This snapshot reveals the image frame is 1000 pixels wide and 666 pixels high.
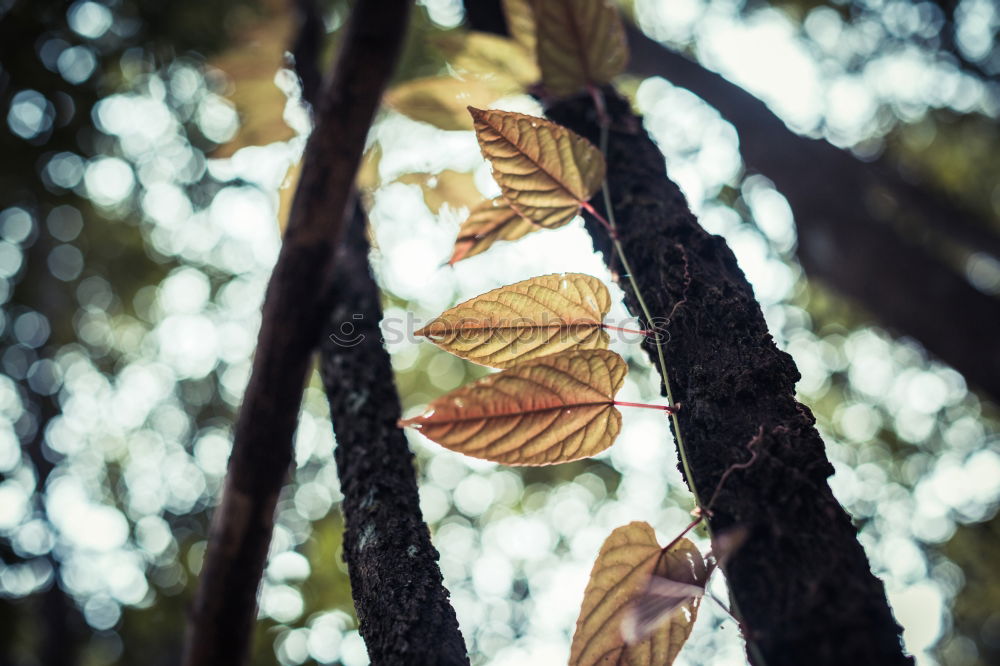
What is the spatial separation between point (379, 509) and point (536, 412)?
0.99 ft

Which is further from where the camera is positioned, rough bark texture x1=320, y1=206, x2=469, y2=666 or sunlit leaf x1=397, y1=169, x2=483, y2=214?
sunlit leaf x1=397, y1=169, x2=483, y2=214

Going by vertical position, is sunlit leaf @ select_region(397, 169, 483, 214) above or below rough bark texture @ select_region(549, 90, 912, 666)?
above

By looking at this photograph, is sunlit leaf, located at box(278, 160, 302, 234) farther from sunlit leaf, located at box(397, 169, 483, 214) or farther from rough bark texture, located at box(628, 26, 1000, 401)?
rough bark texture, located at box(628, 26, 1000, 401)

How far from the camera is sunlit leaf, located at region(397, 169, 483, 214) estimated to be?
51.0 inches

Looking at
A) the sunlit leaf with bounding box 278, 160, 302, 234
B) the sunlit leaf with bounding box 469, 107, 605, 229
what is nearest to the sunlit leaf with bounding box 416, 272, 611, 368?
the sunlit leaf with bounding box 469, 107, 605, 229

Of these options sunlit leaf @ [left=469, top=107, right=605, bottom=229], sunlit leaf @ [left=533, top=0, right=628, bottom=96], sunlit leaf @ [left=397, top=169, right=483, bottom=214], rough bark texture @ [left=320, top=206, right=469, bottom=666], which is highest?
sunlit leaf @ [left=533, top=0, right=628, bottom=96]

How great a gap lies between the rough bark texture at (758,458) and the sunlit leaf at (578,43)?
0.94 feet

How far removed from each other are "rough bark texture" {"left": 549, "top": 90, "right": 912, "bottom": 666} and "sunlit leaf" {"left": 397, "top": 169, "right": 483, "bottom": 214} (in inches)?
22.1

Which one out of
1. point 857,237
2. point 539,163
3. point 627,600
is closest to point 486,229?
point 539,163

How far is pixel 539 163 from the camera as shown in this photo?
2.47 ft

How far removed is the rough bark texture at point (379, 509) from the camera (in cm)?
66

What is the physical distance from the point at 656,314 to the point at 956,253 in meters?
6.09

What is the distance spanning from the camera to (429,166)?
1.32 metres

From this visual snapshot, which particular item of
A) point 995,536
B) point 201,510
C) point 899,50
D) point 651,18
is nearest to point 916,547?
point 995,536
